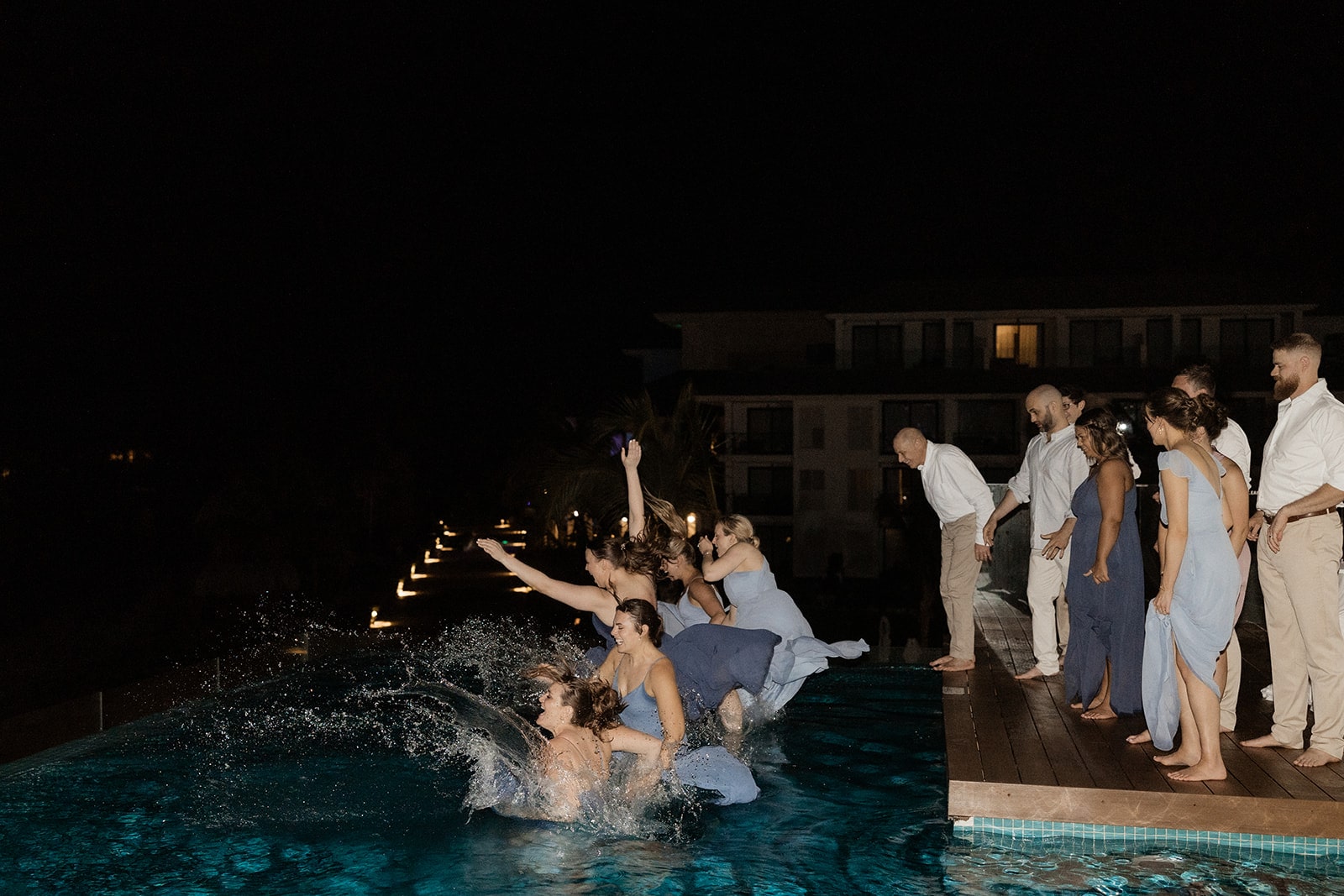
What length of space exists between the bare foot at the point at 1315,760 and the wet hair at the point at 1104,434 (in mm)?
2179

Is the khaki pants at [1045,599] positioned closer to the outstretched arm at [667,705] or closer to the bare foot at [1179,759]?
the bare foot at [1179,759]

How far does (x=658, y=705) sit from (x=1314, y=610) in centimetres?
388

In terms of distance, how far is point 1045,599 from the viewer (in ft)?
30.8

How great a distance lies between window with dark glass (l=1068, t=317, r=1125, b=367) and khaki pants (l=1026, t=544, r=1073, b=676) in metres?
34.9

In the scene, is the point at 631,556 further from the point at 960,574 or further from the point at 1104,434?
the point at 1104,434

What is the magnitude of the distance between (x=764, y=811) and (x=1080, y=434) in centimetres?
330

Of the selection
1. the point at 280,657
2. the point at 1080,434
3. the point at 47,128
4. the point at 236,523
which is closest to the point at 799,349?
the point at 236,523

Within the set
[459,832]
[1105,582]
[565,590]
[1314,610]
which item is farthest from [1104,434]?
[459,832]

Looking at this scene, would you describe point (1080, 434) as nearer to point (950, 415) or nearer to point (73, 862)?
point (73, 862)

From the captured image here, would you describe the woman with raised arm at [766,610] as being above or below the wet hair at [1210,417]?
below

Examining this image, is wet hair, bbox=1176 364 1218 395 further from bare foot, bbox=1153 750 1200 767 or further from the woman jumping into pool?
the woman jumping into pool

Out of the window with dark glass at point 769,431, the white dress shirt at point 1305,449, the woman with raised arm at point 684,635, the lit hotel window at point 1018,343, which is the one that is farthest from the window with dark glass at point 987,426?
the white dress shirt at point 1305,449

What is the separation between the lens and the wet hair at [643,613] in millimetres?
7410

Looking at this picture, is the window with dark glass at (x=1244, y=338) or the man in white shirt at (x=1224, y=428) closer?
the man in white shirt at (x=1224, y=428)
